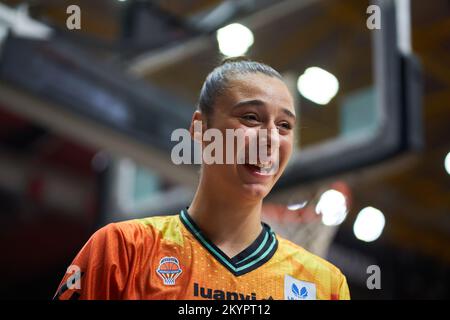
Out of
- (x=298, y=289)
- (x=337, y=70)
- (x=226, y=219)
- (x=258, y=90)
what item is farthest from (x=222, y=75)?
(x=337, y=70)

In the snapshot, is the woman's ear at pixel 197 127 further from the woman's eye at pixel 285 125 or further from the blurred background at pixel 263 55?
the blurred background at pixel 263 55

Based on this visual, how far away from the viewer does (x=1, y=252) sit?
6504mm

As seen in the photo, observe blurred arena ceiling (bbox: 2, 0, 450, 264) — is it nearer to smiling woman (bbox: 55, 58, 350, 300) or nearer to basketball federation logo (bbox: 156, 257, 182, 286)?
smiling woman (bbox: 55, 58, 350, 300)

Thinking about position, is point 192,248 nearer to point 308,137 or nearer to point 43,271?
point 308,137

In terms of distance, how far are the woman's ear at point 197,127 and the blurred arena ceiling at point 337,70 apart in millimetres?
151

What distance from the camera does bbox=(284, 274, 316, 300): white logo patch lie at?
1202 millimetres

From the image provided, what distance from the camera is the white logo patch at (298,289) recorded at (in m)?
1.20

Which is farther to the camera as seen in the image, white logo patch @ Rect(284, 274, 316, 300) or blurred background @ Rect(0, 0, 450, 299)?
blurred background @ Rect(0, 0, 450, 299)

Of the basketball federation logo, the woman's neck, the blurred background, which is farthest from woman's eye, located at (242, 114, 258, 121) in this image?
the blurred background

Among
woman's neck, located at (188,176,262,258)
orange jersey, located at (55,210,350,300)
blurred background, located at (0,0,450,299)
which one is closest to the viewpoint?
orange jersey, located at (55,210,350,300)

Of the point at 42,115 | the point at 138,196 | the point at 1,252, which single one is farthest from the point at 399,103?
the point at 1,252

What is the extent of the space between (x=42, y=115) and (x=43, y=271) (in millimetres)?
3922

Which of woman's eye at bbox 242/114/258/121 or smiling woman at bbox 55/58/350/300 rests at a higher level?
woman's eye at bbox 242/114/258/121

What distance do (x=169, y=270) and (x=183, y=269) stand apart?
25mm
